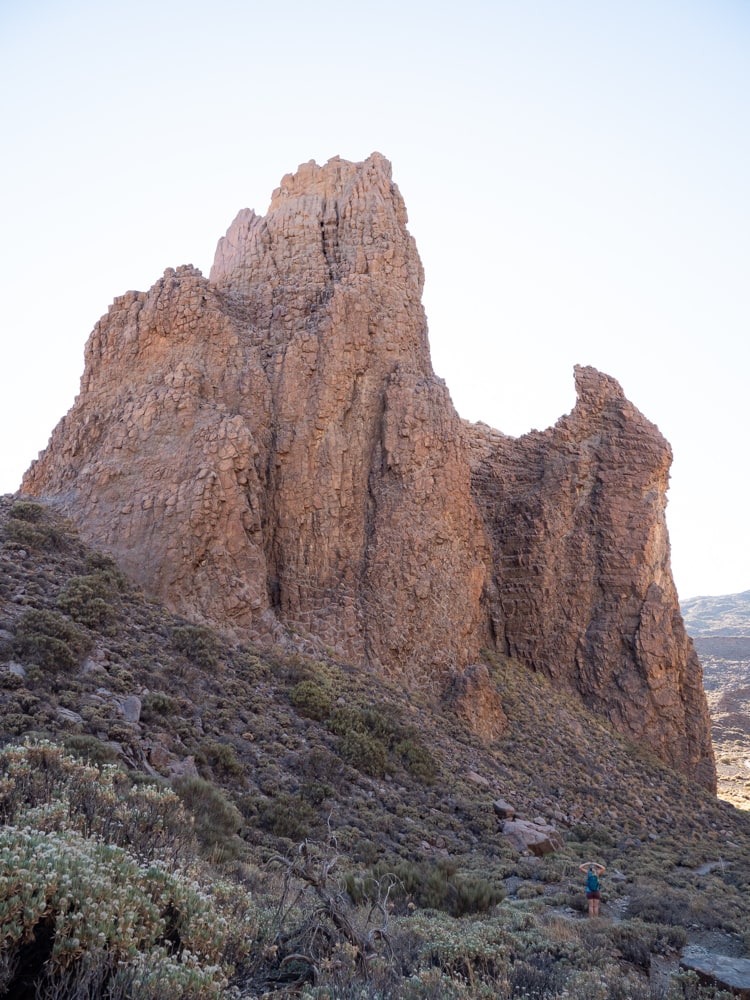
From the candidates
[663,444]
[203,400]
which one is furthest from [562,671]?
[203,400]

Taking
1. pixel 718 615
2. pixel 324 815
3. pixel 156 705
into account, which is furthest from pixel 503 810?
pixel 718 615

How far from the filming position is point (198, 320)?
26.9 m

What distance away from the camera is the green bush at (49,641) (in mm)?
15898

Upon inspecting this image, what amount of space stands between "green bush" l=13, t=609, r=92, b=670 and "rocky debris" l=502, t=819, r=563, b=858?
11.6 m

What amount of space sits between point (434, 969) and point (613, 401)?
33.2 meters

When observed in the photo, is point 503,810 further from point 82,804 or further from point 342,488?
point 82,804

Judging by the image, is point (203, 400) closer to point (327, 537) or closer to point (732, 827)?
point (327, 537)

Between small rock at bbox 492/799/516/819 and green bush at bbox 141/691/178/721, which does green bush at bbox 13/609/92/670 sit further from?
small rock at bbox 492/799/516/819

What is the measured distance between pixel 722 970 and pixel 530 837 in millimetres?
9966

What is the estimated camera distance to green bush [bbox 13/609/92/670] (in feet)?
52.2

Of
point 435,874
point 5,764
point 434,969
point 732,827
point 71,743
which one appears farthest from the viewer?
point 732,827

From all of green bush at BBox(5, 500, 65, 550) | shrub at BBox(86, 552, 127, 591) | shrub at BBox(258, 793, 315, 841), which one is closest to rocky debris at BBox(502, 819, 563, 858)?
shrub at BBox(258, 793, 315, 841)

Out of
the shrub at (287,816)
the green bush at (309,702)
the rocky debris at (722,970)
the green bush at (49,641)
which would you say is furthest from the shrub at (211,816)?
the green bush at (309,702)

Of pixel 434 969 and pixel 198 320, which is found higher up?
pixel 198 320
